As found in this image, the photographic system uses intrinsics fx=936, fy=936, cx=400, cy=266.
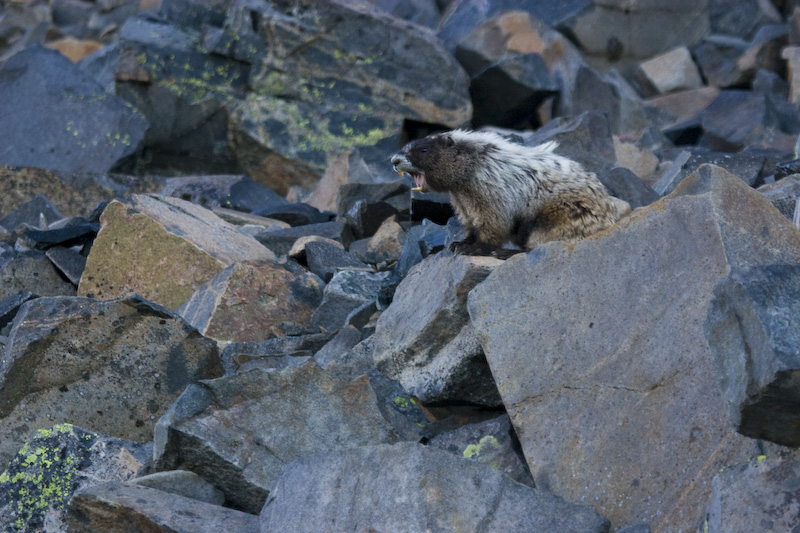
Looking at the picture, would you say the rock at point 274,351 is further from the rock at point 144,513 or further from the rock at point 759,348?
the rock at point 759,348

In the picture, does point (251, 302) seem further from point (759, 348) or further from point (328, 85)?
point (328, 85)

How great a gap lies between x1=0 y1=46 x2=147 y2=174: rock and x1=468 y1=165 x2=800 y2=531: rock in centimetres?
1042

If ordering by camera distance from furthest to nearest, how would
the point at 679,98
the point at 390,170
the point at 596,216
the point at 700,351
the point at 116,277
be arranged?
the point at 679,98 → the point at 390,170 → the point at 116,277 → the point at 596,216 → the point at 700,351

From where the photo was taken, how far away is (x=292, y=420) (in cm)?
520

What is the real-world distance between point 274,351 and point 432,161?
6.03ft

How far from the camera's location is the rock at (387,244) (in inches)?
371

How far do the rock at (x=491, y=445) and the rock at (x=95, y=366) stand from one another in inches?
75.7

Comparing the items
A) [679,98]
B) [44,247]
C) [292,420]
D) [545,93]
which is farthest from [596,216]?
[679,98]

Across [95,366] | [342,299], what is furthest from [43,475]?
[342,299]

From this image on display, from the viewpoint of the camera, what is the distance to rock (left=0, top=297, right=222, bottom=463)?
5801 millimetres

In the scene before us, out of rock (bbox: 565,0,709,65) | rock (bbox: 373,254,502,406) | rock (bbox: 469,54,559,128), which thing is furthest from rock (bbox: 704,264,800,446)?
rock (bbox: 565,0,709,65)

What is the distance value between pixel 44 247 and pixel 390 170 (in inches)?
219

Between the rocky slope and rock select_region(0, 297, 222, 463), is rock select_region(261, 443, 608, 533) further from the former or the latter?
rock select_region(0, 297, 222, 463)

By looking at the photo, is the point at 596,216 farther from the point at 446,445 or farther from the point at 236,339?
the point at 236,339
